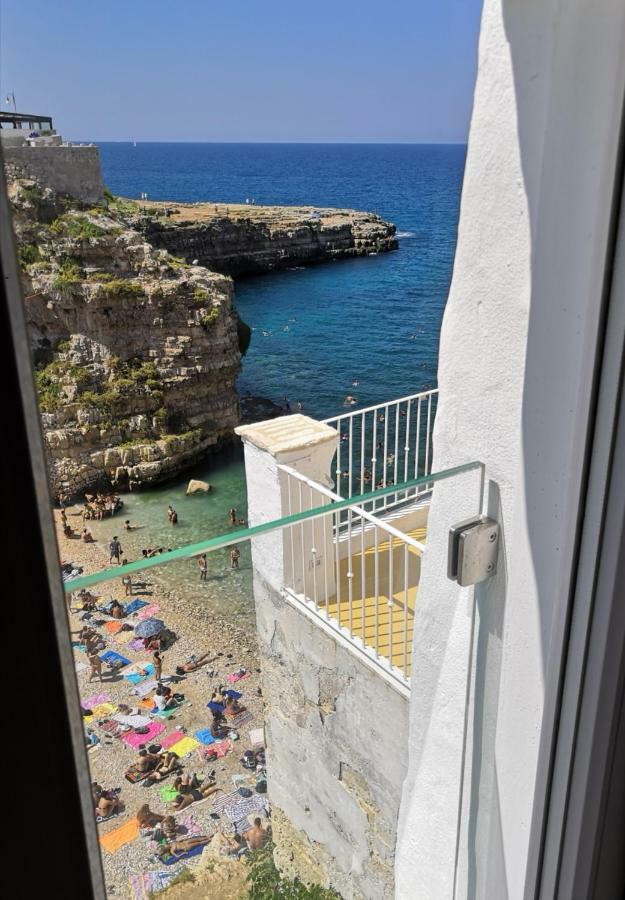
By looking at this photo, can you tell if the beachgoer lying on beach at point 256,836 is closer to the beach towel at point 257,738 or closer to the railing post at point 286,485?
the beach towel at point 257,738

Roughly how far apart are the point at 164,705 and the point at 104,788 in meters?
1.87

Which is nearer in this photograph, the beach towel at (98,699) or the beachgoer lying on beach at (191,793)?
the beachgoer lying on beach at (191,793)

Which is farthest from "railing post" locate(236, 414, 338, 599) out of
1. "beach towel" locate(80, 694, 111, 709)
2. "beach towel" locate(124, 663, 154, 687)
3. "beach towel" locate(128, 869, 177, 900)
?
"beach towel" locate(124, 663, 154, 687)

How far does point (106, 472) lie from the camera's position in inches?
→ 623

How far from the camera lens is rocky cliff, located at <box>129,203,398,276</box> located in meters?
30.5

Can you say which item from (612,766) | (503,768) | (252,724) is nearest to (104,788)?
(252,724)

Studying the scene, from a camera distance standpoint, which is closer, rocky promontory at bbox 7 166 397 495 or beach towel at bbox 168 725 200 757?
beach towel at bbox 168 725 200 757

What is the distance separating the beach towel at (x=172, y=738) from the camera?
18.9 feet

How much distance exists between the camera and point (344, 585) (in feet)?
13.3

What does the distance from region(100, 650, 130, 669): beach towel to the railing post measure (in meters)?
4.09

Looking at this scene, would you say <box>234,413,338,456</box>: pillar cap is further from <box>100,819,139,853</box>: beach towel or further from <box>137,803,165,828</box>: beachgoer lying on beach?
<box>137,803,165,828</box>: beachgoer lying on beach

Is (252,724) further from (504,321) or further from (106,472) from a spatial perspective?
(106,472)

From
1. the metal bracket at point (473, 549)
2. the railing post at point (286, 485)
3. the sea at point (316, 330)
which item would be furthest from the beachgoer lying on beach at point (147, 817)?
the metal bracket at point (473, 549)

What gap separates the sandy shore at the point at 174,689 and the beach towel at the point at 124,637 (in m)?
0.03
